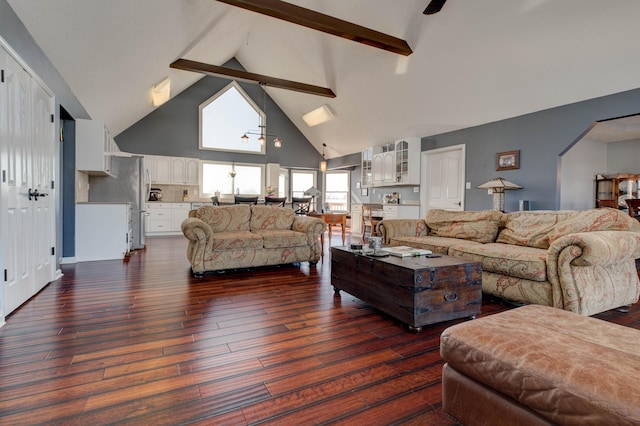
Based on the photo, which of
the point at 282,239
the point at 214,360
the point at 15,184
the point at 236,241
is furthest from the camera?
the point at 282,239

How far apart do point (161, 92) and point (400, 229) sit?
636 centimetres

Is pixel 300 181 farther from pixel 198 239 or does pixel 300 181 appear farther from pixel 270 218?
pixel 198 239

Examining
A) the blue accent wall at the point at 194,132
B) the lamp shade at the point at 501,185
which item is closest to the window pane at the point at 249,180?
the blue accent wall at the point at 194,132

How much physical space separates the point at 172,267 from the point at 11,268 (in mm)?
1815

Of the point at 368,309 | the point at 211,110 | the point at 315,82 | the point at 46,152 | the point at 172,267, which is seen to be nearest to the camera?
the point at 368,309

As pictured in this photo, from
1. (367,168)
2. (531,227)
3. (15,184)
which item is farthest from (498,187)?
(15,184)

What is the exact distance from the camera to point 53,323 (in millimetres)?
2246

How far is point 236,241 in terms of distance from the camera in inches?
152

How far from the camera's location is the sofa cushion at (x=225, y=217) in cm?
428

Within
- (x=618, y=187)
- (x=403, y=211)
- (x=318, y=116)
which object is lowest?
(x=403, y=211)

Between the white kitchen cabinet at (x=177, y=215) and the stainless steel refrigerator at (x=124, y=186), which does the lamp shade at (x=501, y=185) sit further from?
the white kitchen cabinet at (x=177, y=215)

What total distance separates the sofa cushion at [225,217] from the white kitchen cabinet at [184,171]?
4.76 meters

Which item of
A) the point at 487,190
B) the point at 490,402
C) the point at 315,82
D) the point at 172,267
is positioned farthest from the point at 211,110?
the point at 490,402

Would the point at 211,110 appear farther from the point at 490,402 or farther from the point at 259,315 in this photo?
the point at 490,402
